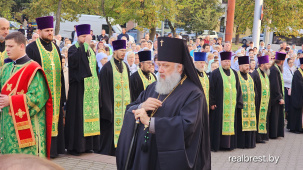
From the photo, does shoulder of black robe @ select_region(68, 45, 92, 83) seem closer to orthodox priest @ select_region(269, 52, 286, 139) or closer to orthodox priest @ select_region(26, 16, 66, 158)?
orthodox priest @ select_region(26, 16, 66, 158)

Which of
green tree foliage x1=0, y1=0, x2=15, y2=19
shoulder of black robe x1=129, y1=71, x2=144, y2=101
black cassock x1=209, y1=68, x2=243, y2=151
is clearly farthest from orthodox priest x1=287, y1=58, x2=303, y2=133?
green tree foliage x1=0, y1=0, x2=15, y2=19

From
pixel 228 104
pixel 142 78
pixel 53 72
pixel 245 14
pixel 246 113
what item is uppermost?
pixel 245 14

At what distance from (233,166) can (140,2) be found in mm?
15832

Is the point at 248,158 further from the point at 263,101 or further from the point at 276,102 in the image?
the point at 276,102

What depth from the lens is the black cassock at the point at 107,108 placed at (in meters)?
8.74

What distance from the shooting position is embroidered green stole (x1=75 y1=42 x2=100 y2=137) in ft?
27.2

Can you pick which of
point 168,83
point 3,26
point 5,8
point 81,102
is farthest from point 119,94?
point 5,8

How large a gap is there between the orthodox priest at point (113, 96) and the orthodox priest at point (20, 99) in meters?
3.04

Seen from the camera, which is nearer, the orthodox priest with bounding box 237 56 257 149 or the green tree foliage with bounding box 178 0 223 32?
the orthodox priest with bounding box 237 56 257 149

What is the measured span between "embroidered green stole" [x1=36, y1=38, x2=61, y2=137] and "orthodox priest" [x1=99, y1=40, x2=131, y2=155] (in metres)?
1.29

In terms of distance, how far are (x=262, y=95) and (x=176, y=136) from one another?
7912 mm

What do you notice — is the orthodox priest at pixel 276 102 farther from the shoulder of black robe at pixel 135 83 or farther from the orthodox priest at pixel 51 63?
the orthodox priest at pixel 51 63

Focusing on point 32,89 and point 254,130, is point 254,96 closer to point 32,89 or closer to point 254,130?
point 254,130

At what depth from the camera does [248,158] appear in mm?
9648
